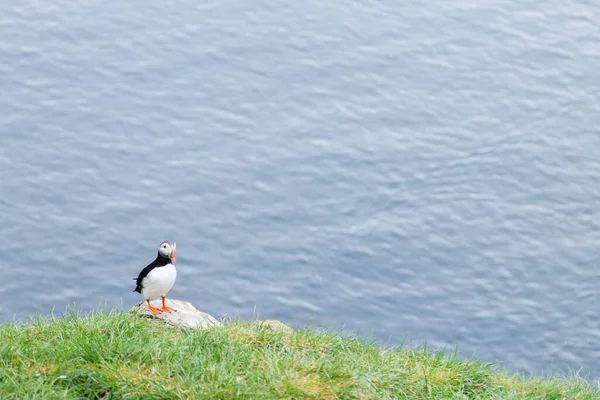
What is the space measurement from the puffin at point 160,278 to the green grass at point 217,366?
15.1 inches

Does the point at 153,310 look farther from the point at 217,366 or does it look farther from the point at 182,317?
the point at 217,366

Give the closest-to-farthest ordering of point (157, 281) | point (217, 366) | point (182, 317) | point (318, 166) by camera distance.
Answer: point (217, 366), point (157, 281), point (182, 317), point (318, 166)

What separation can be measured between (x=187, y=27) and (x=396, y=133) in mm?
6033

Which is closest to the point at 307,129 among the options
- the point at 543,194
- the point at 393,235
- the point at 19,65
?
the point at 393,235

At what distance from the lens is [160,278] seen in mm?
9484

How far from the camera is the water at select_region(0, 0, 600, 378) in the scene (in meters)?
18.6

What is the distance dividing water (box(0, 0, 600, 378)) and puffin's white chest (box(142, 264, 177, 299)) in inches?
280

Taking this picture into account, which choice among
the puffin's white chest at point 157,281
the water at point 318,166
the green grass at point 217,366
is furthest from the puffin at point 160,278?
the water at point 318,166

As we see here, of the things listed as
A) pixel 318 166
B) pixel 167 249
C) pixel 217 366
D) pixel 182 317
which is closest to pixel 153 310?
pixel 182 317

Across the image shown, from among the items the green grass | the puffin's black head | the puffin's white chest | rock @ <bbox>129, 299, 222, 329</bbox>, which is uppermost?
the puffin's black head

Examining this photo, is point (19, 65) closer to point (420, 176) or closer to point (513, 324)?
point (420, 176)

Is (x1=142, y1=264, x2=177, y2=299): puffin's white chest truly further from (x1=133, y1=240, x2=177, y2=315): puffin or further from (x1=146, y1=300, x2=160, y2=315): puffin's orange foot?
(x1=146, y1=300, x2=160, y2=315): puffin's orange foot

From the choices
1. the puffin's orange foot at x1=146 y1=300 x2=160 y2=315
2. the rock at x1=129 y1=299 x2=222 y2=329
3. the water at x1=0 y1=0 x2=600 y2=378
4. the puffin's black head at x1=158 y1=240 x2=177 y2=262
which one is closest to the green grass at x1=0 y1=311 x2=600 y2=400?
the rock at x1=129 y1=299 x2=222 y2=329

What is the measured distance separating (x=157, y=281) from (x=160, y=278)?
0.04m
